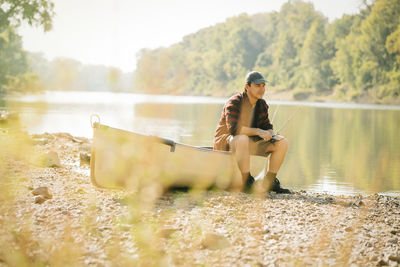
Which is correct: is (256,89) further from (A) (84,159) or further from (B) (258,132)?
(A) (84,159)

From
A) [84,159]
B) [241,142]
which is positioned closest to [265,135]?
[241,142]

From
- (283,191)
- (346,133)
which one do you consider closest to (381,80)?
(346,133)

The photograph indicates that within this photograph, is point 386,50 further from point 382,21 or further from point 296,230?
point 296,230

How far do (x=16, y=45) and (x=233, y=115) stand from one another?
169 ft

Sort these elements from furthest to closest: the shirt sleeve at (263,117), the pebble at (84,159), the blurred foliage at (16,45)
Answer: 1. the blurred foliage at (16,45)
2. the pebble at (84,159)
3. the shirt sleeve at (263,117)

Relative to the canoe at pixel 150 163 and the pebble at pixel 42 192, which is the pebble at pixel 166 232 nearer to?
the canoe at pixel 150 163

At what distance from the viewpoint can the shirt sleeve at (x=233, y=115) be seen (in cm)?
495

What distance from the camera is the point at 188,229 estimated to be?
3.69 m

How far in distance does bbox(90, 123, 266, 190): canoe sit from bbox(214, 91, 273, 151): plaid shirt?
0.29m

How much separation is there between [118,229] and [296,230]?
159 centimetres

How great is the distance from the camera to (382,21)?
1994 inches

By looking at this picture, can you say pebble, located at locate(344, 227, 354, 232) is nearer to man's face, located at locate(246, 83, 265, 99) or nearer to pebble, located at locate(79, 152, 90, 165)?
man's face, located at locate(246, 83, 265, 99)

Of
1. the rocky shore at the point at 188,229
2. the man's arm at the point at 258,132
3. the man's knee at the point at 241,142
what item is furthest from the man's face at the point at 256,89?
the rocky shore at the point at 188,229

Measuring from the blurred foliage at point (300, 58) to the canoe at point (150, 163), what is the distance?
132 centimetres
